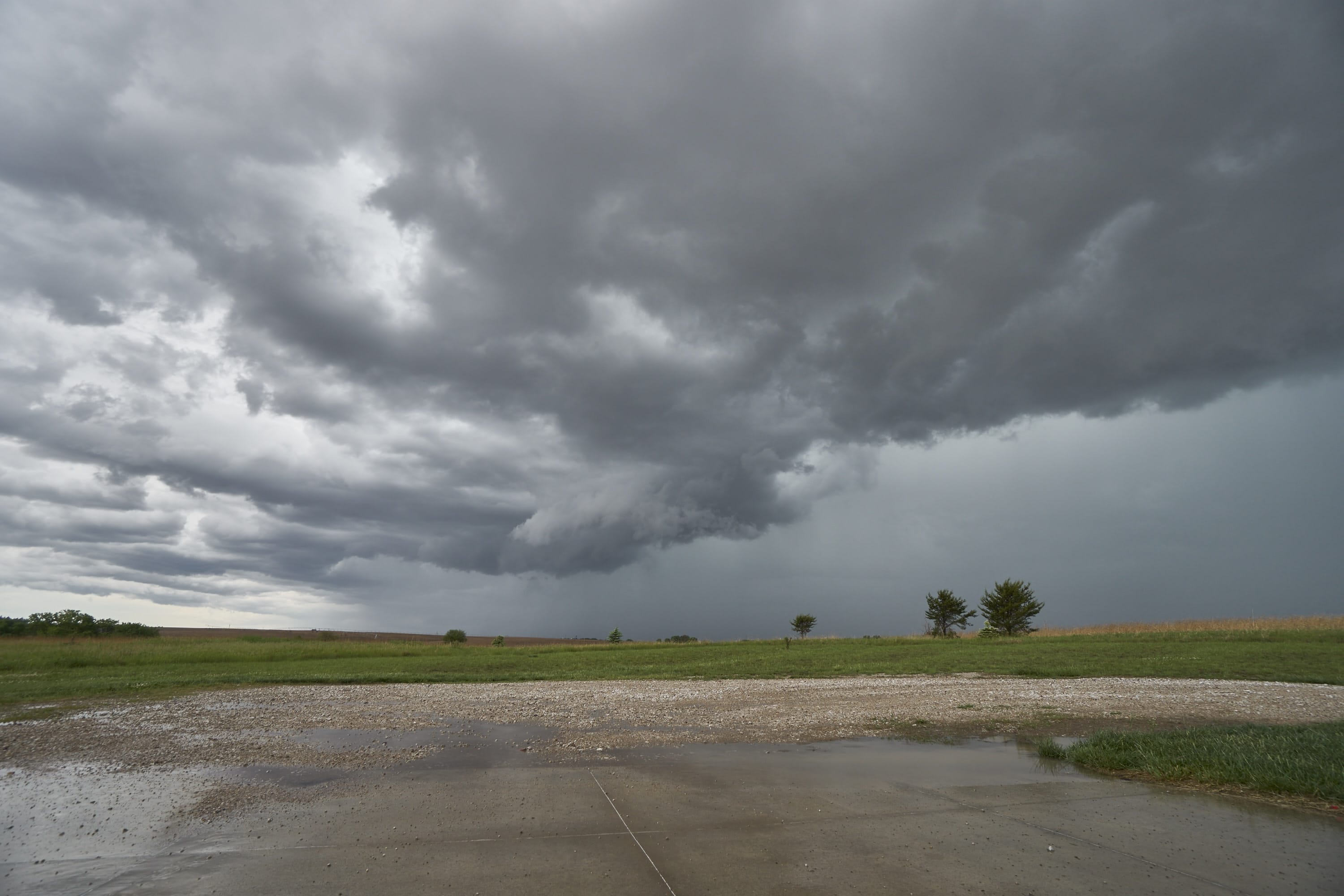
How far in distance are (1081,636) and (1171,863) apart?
57.5 metres

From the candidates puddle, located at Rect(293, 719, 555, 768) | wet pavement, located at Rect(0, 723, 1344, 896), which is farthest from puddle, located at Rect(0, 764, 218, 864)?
puddle, located at Rect(293, 719, 555, 768)

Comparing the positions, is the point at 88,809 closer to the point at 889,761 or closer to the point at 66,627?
the point at 889,761

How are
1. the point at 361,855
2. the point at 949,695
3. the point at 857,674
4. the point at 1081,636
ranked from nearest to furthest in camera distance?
the point at 361,855
the point at 949,695
the point at 857,674
the point at 1081,636

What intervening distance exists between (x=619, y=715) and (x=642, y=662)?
90.9 ft

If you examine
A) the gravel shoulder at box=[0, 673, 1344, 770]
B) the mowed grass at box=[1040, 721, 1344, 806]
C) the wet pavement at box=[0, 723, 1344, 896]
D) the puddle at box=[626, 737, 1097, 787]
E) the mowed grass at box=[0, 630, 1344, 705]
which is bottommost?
the mowed grass at box=[0, 630, 1344, 705]

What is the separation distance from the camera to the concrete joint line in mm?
5926

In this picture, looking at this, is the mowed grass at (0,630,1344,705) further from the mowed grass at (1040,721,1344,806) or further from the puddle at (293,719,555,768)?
the mowed grass at (1040,721,1344,806)

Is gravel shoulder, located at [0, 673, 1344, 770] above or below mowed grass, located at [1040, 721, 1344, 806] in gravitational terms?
below

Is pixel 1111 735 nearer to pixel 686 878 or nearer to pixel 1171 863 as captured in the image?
pixel 1171 863

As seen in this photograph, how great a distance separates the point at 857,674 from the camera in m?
28.3

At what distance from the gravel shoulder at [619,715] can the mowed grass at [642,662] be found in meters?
3.91

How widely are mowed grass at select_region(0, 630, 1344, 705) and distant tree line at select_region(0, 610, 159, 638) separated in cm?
1860

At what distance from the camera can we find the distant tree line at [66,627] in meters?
73.4

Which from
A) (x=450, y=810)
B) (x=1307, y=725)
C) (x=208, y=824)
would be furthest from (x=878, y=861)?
(x=1307, y=725)
